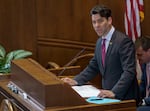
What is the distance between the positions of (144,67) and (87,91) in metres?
1.07

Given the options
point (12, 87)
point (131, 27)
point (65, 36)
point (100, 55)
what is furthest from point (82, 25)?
point (12, 87)

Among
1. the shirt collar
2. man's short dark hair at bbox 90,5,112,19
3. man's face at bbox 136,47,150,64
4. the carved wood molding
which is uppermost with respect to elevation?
man's short dark hair at bbox 90,5,112,19

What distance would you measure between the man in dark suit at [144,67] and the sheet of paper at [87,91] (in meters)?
0.69

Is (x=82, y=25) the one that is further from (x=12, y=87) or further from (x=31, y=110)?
(x=31, y=110)

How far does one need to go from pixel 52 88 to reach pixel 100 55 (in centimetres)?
100

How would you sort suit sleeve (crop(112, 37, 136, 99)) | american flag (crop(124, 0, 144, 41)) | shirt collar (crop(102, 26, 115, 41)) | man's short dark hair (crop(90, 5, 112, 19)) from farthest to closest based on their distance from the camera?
american flag (crop(124, 0, 144, 41)), shirt collar (crop(102, 26, 115, 41)), man's short dark hair (crop(90, 5, 112, 19)), suit sleeve (crop(112, 37, 136, 99))

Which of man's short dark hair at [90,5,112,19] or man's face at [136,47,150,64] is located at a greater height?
man's short dark hair at [90,5,112,19]

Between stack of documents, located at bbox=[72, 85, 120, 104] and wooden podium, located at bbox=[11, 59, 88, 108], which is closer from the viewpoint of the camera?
wooden podium, located at bbox=[11, 59, 88, 108]

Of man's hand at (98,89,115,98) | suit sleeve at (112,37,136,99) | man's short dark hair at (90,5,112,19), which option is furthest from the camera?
man's short dark hair at (90,5,112,19)

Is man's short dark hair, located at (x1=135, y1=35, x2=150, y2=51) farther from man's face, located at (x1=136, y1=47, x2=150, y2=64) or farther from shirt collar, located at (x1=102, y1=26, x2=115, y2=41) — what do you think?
shirt collar, located at (x1=102, y1=26, x2=115, y2=41)

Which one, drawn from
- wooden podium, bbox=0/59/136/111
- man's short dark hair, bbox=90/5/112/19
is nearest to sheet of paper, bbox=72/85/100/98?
wooden podium, bbox=0/59/136/111

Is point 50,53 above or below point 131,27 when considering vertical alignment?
below

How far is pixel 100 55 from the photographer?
384cm

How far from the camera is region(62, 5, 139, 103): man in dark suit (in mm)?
3547
